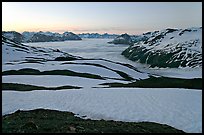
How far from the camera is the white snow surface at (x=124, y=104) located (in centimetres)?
2312

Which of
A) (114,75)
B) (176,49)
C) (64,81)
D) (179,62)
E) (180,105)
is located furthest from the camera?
(176,49)

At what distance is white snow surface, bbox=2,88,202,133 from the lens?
2312 centimetres

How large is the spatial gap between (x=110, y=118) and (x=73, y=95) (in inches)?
329

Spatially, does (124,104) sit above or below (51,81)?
below

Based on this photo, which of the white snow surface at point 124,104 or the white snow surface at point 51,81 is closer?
the white snow surface at point 124,104

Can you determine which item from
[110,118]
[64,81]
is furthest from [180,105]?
[64,81]

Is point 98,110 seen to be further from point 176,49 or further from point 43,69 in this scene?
point 176,49

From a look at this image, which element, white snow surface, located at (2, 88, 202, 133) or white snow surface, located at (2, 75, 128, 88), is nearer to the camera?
white snow surface, located at (2, 88, 202, 133)

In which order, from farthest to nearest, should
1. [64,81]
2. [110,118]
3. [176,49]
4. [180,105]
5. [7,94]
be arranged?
[176,49] → [64,81] → [7,94] → [180,105] → [110,118]

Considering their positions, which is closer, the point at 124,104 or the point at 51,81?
the point at 124,104

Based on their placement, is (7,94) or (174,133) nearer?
(174,133)

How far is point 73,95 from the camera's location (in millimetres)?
30312

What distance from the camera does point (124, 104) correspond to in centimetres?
2691

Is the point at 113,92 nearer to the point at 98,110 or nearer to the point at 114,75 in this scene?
the point at 98,110
